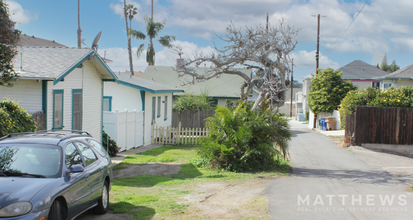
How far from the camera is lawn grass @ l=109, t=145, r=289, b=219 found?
6551 millimetres

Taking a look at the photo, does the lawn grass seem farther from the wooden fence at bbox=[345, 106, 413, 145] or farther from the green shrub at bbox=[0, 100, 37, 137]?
the wooden fence at bbox=[345, 106, 413, 145]

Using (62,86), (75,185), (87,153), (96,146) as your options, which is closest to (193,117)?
(62,86)

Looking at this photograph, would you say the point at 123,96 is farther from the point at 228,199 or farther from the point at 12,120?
the point at 228,199

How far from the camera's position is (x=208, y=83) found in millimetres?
32750

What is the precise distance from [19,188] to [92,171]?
1626mm

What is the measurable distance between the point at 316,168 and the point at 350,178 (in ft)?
7.04

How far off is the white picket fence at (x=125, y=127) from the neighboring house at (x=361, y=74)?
3024cm

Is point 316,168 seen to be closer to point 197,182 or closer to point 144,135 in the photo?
point 197,182

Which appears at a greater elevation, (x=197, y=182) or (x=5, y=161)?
(x=5, y=161)

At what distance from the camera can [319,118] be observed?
1233 inches


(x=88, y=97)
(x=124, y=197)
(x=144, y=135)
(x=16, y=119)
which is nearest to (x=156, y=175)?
(x=124, y=197)

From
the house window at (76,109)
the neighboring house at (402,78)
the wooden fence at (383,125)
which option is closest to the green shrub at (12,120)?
the house window at (76,109)

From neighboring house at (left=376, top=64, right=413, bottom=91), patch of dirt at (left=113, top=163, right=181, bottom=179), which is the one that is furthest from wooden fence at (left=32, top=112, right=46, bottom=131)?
neighboring house at (left=376, top=64, right=413, bottom=91)

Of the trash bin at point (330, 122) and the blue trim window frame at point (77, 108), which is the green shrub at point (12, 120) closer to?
the blue trim window frame at point (77, 108)
